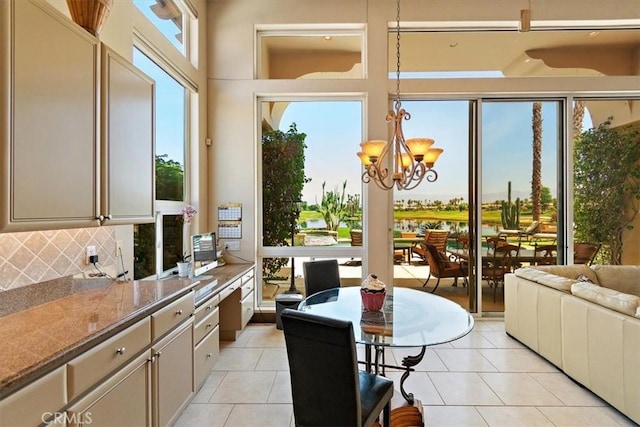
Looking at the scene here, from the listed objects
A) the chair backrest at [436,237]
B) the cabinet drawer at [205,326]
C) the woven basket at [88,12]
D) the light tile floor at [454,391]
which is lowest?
the light tile floor at [454,391]

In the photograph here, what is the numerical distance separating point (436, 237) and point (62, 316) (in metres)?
4.09

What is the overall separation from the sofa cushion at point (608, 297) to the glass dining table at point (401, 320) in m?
1.10

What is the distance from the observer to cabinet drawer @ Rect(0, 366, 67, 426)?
3.32 ft

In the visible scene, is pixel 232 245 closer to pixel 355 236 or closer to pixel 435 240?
pixel 355 236

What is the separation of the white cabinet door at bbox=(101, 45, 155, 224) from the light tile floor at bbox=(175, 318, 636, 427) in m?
1.55

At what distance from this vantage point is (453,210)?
14.6 feet

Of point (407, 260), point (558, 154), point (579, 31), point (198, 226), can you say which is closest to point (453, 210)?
point (407, 260)

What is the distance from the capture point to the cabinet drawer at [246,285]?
3659 mm

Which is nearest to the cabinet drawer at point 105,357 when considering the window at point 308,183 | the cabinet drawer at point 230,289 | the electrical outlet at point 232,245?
the cabinet drawer at point 230,289

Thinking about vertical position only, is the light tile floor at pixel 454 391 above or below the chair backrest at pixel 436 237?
below

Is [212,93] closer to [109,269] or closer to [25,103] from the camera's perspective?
[109,269]

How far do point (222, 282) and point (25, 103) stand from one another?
2.13 metres

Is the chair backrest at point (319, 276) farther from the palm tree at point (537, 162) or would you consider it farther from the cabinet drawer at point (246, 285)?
the palm tree at point (537, 162)

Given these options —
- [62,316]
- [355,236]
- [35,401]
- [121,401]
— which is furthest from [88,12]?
[355,236]
